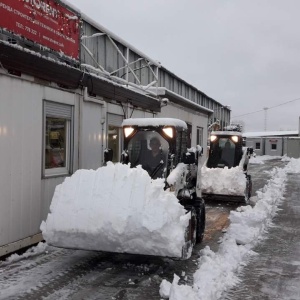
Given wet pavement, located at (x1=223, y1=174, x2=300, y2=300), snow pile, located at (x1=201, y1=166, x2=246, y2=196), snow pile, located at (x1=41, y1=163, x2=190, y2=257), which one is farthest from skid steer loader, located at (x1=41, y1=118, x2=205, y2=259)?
snow pile, located at (x1=201, y1=166, x2=246, y2=196)

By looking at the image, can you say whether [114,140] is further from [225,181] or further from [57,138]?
[225,181]

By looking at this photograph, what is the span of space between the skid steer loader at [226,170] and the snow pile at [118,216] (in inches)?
319

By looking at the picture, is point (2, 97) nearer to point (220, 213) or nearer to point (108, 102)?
point (108, 102)

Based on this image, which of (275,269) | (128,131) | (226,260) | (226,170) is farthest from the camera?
(226,170)

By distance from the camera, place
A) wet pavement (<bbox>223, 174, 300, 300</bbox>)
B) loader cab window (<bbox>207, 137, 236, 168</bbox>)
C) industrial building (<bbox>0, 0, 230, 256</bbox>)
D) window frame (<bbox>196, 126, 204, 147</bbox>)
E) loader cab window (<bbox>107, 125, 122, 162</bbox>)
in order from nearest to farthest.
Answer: wet pavement (<bbox>223, 174, 300, 300</bbox>) < industrial building (<bbox>0, 0, 230, 256</bbox>) < loader cab window (<bbox>107, 125, 122, 162</bbox>) < loader cab window (<bbox>207, 137, 236, 168</bbox>) < window frame (<bbox>196, 126, 204, 147</bbox>)

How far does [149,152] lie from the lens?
8156 mm

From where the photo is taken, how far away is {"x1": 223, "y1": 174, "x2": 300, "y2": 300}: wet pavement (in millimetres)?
6121

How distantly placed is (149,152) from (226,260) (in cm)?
242

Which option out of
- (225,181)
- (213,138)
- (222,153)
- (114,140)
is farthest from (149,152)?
(213,138)

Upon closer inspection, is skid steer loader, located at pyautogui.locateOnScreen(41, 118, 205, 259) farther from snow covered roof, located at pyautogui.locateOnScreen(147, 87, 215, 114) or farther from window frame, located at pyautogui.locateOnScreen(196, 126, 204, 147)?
window frame, located at pyautogui.locateOnScreen(196, 126, 204, 147)

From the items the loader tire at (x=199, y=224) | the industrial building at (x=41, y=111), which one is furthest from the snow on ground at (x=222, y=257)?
the industrial building at (x=41, y=111)

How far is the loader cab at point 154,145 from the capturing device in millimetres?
7926

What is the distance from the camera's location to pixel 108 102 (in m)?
11.7

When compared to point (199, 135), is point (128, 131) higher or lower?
lower
